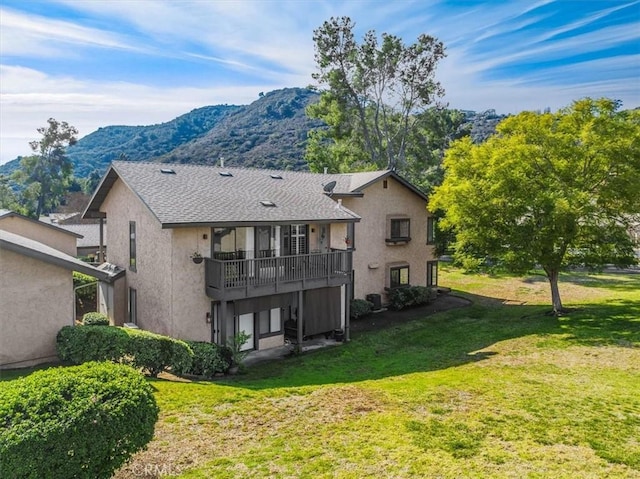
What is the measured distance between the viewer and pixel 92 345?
12555mm

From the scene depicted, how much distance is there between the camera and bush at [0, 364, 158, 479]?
219 inches

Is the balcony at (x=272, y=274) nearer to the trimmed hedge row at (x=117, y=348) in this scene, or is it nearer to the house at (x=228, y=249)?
the house at (x=228, y=249)

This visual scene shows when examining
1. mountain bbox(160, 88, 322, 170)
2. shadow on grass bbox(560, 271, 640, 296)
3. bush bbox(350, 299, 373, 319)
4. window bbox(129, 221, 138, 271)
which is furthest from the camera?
mountain bbox(160, 88, 322, 170)

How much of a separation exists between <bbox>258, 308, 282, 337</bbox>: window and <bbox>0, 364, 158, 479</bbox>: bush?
10972 mm

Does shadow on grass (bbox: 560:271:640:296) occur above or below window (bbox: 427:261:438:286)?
below

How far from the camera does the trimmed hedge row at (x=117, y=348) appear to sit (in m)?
12.5

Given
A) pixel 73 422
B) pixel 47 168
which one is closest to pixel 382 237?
pixel 73 422

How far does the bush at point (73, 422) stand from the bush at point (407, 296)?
18863 millimetres

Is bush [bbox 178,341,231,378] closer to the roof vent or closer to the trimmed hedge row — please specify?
the trimmed hedge row

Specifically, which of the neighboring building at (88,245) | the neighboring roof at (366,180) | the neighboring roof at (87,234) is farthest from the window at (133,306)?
the neighboring roof at (87,234)

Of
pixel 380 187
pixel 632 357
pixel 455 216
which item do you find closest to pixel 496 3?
pixel 455 216

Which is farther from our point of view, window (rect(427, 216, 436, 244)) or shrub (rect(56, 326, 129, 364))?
window (rect(427, 216, 436, 244))

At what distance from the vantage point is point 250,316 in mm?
17641

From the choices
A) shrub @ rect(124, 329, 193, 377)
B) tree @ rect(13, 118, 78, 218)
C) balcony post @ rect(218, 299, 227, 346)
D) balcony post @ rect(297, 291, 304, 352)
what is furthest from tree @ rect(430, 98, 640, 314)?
tree @ rect(13, 118, 78, 218)
